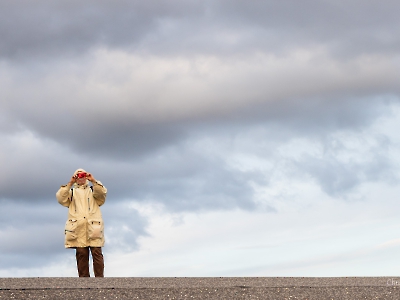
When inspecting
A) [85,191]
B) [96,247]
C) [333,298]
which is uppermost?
[85,191]

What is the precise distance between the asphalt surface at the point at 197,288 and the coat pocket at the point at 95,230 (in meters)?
3.21

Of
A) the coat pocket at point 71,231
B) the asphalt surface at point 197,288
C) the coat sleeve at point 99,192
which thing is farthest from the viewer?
the coat sleeve at point 99,192

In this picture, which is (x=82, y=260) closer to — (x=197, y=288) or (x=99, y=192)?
(x=99, y=192)

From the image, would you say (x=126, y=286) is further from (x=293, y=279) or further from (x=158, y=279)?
(x=293, y=279)

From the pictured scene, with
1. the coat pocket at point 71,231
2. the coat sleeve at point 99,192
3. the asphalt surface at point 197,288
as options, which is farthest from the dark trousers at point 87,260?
the asphalt surface at point 197,288

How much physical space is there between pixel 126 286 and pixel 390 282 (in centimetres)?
448

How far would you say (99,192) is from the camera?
14.3 meters

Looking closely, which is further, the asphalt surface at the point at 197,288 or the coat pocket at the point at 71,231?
the coat pocket at the point at 71,231

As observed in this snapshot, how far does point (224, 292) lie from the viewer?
10.3 meters

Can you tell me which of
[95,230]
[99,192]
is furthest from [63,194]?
[95,230]

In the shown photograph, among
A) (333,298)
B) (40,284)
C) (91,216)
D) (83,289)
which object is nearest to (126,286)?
(83,289)

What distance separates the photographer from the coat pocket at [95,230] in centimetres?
1416

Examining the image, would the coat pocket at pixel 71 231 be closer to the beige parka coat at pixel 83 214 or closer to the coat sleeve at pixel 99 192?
the beige parka coat at pixel 83 214

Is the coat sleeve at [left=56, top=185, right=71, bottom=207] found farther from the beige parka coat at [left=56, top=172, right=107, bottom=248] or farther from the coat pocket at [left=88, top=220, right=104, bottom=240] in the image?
the coat pocket at [left=88, top=220, right=104, bottom=240]
